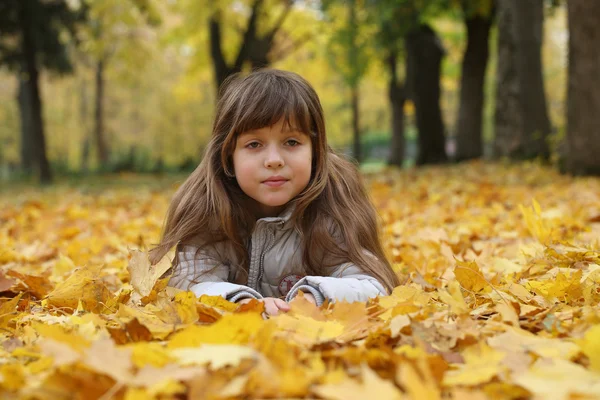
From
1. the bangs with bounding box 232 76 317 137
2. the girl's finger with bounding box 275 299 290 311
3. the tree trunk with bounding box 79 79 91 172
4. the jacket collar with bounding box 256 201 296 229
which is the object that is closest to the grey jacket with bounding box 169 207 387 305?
the jacket collar with bounding box 256 201 296 229

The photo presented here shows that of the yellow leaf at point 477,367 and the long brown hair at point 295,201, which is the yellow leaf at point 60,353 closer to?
the yellow leaf at point 477,367

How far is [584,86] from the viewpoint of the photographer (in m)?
6.47

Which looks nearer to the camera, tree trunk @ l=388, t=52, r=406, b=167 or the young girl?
the young girl

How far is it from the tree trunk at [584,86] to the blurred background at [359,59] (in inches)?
0.4

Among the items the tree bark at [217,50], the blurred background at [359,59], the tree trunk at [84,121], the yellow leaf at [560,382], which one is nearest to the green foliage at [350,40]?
the blurred background at [359,59]

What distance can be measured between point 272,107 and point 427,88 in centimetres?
1042

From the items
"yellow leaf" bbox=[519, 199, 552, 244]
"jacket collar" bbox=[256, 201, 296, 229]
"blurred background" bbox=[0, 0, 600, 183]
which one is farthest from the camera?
"blurred background" bbox=[0, 0, 600, 183]

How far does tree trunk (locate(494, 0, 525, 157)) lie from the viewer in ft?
31.1

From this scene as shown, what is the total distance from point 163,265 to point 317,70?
2122cm

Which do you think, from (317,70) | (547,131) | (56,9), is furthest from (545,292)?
(317,70)

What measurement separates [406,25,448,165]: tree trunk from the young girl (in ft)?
33.1

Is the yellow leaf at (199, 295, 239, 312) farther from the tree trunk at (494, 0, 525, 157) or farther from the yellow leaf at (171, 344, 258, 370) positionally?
the tree trunk at (494, 0, 525, 157)

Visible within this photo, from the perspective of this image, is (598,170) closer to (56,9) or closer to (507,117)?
(507,117)

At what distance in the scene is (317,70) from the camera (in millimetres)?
22562
